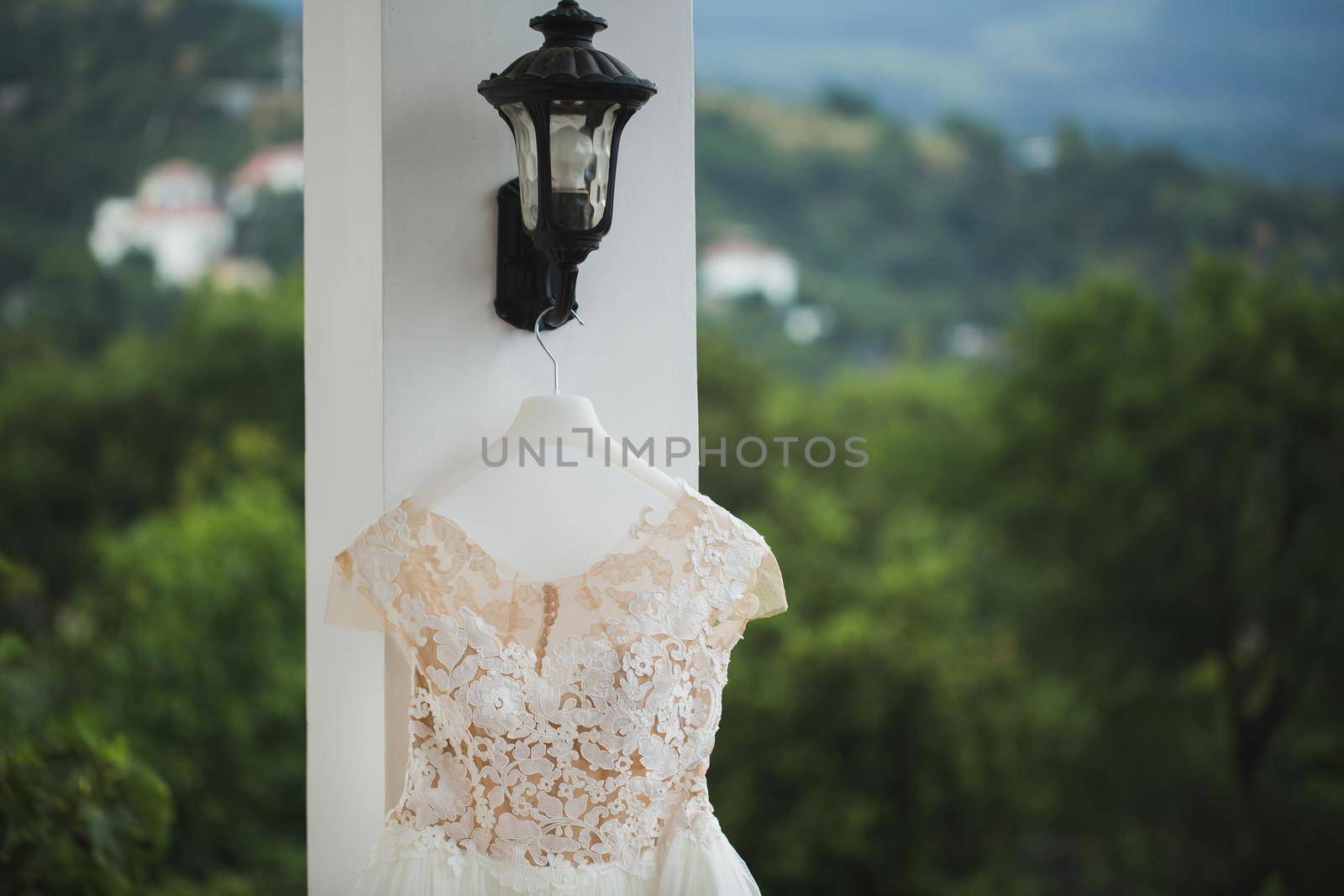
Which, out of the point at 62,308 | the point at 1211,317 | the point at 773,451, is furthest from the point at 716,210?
the point at 62,308

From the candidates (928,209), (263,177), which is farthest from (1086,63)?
(263,177)

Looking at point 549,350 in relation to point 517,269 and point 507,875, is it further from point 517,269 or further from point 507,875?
point 507,875

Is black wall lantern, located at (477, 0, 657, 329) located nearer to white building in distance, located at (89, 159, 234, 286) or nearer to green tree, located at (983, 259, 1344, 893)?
green tree, located at (983, 259, 1344, 893)

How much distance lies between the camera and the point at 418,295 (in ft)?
5.41

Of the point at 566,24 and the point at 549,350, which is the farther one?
the point at 549,350

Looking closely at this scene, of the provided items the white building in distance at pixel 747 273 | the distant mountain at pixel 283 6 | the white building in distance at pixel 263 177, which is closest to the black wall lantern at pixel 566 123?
the white building in distance at pixel 263 177

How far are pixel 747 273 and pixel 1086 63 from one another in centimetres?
368

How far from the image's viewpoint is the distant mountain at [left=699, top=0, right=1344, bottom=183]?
9555 millimetres

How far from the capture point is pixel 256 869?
7.11 m

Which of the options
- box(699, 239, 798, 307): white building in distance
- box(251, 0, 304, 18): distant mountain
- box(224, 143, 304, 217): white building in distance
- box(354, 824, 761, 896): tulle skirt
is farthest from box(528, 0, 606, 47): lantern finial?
box(251, 0, 304, 18): distant mountain

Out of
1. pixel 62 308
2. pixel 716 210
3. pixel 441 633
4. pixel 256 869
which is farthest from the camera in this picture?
pixel 716 210

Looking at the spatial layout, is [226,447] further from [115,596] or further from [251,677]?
[251,677]

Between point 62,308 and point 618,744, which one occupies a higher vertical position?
point 62,308

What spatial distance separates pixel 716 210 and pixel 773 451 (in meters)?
2.07
